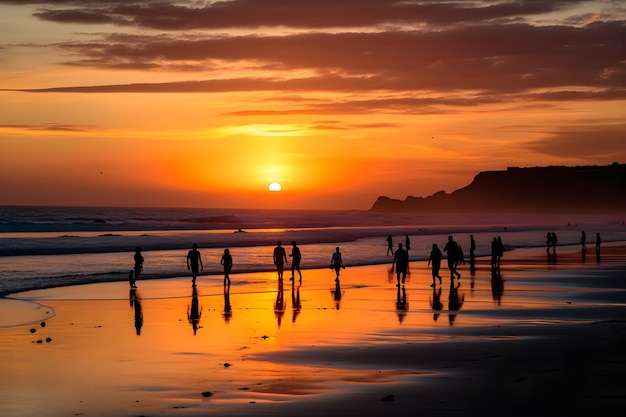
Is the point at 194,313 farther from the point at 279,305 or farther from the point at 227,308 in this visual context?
the point at 279,305

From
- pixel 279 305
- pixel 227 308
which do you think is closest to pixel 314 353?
pixel 227 308

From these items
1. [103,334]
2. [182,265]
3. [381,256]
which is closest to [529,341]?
[103,334]

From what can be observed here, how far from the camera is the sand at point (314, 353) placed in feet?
40.5

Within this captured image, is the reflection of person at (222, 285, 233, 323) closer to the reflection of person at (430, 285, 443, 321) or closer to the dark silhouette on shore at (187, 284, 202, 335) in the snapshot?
the dark silhouette on shore at (187, 284, 202, 335)

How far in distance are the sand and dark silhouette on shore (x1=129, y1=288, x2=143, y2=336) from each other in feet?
0.19

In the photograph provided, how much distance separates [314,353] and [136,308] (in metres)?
9.66

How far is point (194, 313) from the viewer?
23797mm

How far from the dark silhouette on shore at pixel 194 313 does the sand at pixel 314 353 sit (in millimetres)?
54

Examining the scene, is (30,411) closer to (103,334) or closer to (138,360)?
(138,360)

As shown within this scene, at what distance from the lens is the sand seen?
12.3 metres

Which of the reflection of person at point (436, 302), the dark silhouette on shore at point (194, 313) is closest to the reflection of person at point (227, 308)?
the dark silhouette on shore at point (194, 313)

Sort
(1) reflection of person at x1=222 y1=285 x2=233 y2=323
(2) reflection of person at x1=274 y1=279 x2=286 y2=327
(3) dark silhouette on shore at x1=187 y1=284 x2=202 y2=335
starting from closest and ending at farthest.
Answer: (3) dark silhouette on shore at x1=187 y1=284 x2=202 y2=335, (1) reflection of person at x1=222 y1=285 x2=233 y2=323, (2) reflection of person at x1=274 y1=279 x2=286 y2=327

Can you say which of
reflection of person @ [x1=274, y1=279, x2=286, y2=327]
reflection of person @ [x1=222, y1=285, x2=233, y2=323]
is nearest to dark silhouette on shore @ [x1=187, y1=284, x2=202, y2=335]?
reflection of person @ [x1=222, y1=285, x2=233, y2=323]

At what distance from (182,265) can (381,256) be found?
1509 centimetres
